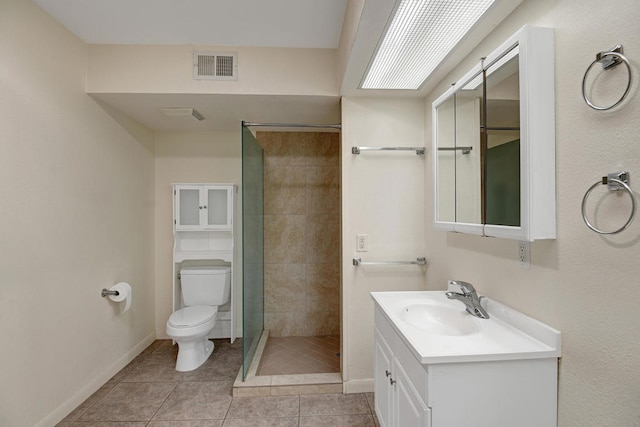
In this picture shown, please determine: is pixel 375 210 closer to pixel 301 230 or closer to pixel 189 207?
pixel 301 230

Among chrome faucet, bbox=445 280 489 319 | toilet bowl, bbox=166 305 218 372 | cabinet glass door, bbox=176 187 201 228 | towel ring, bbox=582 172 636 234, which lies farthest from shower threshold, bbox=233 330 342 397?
towel ring, bbox=582 172 636 234

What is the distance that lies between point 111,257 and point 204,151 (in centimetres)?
133

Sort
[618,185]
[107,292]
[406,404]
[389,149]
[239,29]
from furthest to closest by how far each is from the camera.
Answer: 1. [107,292]
2. [389,149]
3. [239,29]
4. [406,404]
5. [618,185]

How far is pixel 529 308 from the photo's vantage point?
1142 mm

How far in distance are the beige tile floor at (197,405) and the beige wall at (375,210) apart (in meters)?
0.26

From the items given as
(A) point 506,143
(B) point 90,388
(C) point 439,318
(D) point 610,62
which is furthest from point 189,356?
(D) point 610,62

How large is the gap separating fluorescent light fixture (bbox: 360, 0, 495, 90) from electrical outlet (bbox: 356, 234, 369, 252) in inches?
42.0

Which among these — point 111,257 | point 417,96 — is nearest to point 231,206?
point 111,257

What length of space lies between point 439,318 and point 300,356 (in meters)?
1.56

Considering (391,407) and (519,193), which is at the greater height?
Answer: (519,193)

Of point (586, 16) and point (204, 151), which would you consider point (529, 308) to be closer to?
point (586, 16)

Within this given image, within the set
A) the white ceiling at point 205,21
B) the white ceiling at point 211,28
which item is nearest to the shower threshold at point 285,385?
the white ceiling at point 211,28

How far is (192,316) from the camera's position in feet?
8.20

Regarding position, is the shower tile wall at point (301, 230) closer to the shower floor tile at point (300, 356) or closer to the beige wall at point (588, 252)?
the shower floor tile at point (300, 356)
